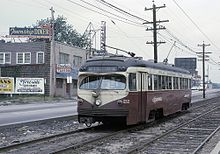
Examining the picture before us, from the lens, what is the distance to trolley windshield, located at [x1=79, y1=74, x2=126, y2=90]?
50.8ft

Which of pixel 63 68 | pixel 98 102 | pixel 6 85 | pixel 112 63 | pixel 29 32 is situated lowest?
pixel 98 102

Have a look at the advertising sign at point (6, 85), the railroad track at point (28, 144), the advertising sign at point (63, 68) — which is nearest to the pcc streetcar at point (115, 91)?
the railroad track at point (28, 144)

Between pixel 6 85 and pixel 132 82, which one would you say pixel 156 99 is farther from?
pixel 6 85

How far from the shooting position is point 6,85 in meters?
42.0

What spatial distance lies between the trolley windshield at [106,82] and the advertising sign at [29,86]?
29.8 m

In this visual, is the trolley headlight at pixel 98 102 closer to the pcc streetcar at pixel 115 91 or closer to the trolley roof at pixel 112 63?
the pcc streetcar at pixel 115 91

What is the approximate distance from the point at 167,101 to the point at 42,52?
38.0 meters

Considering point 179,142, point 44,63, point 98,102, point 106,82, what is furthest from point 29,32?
point 179,142

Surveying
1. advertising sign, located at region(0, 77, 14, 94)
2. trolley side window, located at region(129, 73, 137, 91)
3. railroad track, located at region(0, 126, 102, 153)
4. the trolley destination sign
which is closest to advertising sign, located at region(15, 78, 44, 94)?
advertising sign, located at region(0, 77, 14, 94)

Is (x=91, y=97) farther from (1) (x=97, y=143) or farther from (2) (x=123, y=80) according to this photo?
(1) (x=97, y=143)

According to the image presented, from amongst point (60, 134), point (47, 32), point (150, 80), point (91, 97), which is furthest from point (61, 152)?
point (47, 32)

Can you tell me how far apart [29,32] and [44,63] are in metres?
8.77

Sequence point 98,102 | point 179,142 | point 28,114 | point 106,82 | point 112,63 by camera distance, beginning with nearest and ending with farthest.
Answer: point 179,142
point 98,102
point 106,82
point 112,63
point 28,114

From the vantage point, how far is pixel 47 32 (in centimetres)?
6075
